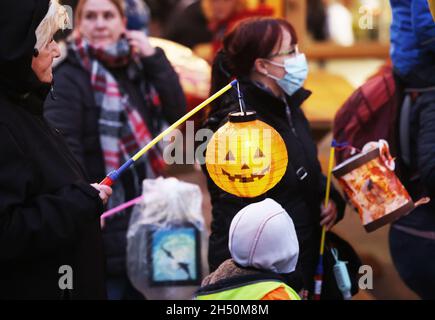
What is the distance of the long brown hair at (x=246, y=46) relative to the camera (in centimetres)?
341

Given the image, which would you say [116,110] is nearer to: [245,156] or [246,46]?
[246,46]

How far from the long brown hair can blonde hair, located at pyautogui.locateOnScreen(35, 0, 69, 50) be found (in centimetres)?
82

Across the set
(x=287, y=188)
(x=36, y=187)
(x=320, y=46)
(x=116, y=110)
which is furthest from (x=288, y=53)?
(x=320, y=46)

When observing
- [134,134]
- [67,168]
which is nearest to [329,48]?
[134,134]

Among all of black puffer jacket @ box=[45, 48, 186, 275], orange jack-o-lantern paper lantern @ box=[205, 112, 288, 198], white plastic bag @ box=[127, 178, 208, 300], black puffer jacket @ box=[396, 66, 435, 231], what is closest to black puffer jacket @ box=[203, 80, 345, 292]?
orange jack-o-lantern paper lantern @ box=[205, 112, 288, 198]

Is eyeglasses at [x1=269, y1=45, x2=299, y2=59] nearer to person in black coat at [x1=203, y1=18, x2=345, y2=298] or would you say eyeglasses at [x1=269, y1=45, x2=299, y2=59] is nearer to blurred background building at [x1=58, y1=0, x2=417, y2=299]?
person in black coat at [x1=203, y1=18, x2=345, y2=298]

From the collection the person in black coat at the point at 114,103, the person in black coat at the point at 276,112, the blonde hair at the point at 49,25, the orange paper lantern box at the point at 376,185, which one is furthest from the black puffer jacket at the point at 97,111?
the orange paper lantern box at the point at 376,185

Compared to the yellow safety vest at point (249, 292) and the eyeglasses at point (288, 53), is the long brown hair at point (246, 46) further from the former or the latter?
the yellow safety vest at point (249, 292)

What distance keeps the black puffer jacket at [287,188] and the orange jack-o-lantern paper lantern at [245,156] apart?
31cm

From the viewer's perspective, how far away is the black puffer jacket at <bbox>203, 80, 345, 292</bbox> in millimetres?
3324

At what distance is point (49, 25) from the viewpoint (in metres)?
2.77

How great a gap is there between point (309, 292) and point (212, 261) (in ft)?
1.49
